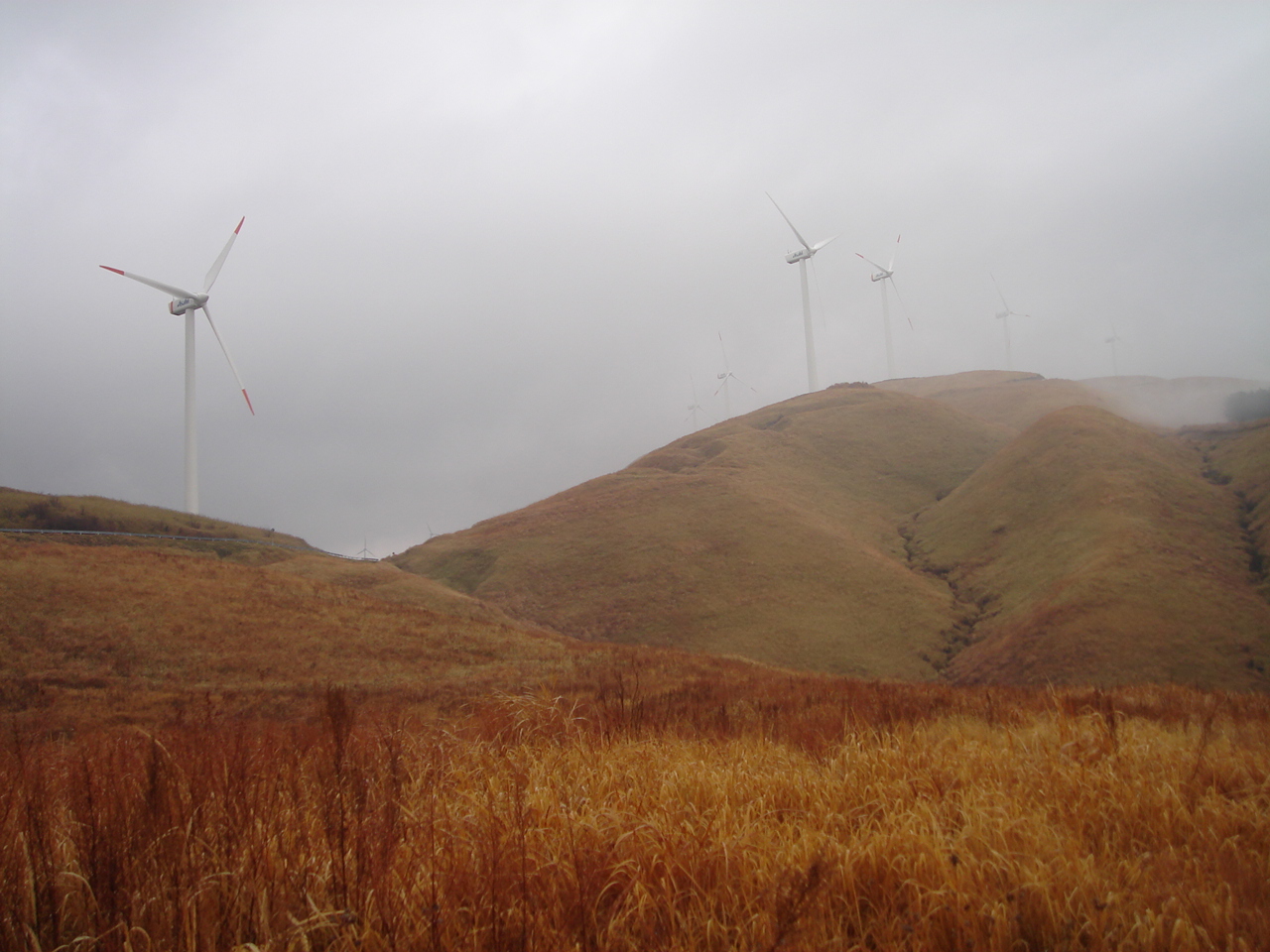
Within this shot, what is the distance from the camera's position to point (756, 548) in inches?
3009

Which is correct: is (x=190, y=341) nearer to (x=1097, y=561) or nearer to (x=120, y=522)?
(x=120, y=522)

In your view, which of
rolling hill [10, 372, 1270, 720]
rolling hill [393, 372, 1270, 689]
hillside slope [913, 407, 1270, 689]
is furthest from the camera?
rolling hill [393, 372, 1270, 689]

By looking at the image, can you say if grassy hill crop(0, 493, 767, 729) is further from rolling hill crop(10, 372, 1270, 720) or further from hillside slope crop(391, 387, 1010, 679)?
hillside slope crop(391, 387, 1010, 679)

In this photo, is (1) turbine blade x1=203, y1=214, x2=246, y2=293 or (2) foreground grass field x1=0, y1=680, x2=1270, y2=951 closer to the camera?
(2) foreground grass field x1=0, y1=680, x2=1270, y2=951

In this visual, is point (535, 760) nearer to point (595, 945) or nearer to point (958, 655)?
point (595, 945)

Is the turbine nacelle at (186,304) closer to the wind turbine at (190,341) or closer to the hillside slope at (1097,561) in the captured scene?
the wind turbine at (190,341)

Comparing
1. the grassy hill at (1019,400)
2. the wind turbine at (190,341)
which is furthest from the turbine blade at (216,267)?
the grassy hill at (1019,400)

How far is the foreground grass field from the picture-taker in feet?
13.3

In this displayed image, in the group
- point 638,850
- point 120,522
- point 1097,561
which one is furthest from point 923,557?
point 120,522

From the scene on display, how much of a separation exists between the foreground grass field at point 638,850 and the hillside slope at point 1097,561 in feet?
135

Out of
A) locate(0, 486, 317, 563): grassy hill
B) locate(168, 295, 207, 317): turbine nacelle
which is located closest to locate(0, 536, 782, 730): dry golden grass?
locate(0, 486, 317, 563): grassy hill

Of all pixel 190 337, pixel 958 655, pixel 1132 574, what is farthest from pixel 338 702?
pixel 190 337

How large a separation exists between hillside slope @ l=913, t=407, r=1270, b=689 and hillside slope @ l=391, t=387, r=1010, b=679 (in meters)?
5.39

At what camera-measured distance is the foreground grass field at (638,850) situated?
13.3 feet
